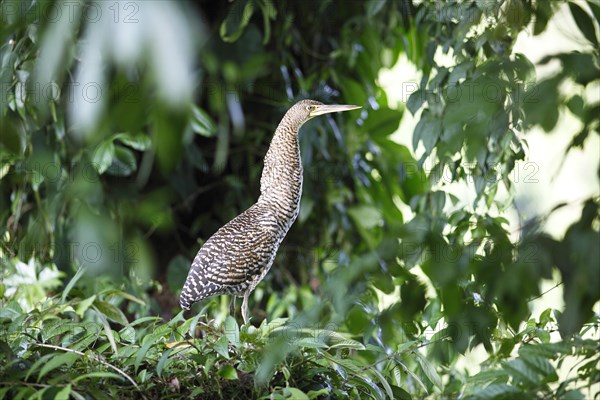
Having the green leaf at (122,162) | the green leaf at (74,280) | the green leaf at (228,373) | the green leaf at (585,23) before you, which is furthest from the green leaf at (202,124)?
the green leaf at (585,23)

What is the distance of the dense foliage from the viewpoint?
547 millimetres

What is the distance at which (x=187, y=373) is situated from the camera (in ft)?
5.67

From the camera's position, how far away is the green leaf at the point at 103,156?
264cm

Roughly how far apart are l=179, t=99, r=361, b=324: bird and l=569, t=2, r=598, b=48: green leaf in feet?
3.48

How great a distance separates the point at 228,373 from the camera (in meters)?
1.63

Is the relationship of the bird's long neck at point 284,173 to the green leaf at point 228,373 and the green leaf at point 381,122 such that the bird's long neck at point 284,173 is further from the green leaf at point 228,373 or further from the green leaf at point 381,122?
the green leaf at point 381,122

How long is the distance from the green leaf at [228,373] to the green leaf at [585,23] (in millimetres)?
976

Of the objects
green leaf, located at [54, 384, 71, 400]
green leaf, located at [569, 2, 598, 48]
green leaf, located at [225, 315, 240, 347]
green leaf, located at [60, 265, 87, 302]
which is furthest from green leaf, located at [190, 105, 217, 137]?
green leaf, located at [569, 2, 598, 48]

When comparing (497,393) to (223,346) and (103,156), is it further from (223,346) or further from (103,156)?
(103,156)

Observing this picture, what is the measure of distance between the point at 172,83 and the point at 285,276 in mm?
3058

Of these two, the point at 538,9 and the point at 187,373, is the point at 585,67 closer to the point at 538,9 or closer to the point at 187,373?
the point at 538,9

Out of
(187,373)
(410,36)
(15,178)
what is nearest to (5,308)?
(187,373)

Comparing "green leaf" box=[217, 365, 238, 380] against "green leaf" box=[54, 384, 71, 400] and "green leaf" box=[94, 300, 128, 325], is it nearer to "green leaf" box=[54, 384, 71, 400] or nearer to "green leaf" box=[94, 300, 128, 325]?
"green leaf" box=[54, 384, 71, 400]

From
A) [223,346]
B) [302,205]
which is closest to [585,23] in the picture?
[223,346]
